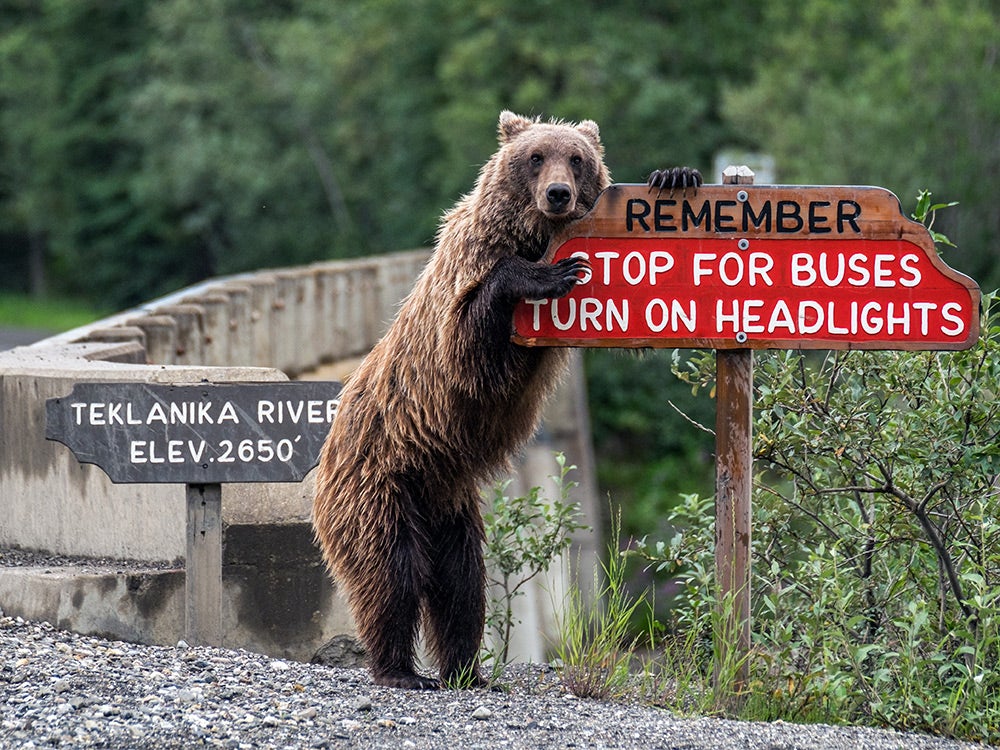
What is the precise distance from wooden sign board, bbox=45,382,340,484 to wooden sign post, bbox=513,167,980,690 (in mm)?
1069

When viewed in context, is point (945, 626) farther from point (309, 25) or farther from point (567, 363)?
point (309, 25)

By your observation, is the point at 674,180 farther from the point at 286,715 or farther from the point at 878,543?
the point at 286,715

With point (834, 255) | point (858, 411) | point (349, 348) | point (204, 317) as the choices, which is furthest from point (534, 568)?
point (349, 348)

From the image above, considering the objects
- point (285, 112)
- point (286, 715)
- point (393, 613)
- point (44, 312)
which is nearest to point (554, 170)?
point (393, 613)

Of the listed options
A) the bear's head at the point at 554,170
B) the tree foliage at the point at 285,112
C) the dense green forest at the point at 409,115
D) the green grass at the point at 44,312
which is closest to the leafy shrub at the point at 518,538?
the bear's head at the point at 554,170

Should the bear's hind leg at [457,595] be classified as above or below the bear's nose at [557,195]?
below

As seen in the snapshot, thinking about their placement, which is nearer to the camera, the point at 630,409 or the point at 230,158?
the point at 630,409

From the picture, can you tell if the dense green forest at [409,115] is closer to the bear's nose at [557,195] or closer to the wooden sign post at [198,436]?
the wooden sign post at [198,436]

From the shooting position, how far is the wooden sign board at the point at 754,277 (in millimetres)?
6031

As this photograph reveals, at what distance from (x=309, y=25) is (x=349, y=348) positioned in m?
26.6

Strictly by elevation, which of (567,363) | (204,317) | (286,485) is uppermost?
Result: (204,317)

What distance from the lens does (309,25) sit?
153ft

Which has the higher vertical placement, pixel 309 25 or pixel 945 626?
pixel 309 25

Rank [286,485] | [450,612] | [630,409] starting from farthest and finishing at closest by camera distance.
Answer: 1. [630,409]
2. [286,485]
3. [450,612]
